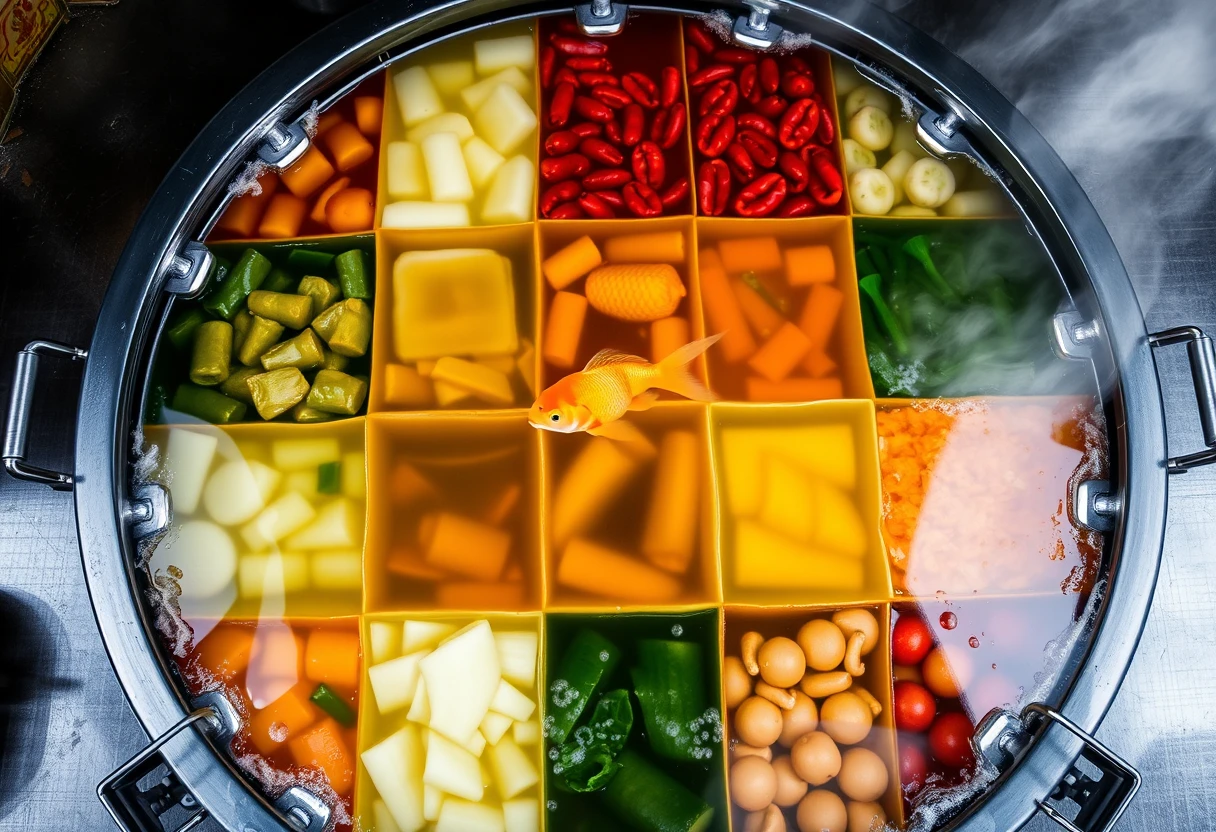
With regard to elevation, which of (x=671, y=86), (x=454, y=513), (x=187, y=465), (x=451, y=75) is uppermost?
(x=451, y=75)

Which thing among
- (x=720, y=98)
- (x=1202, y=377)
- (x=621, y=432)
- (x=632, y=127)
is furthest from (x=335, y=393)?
(x=1202, y=377)

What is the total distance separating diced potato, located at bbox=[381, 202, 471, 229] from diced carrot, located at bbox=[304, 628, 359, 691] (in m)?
1.04

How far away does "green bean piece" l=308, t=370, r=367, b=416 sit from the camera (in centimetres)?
198

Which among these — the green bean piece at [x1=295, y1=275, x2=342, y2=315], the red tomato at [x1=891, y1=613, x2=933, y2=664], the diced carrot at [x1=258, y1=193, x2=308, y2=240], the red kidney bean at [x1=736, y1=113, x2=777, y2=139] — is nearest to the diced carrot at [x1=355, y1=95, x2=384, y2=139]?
the diced carrot at [x1=258, y1=193, x2=308, y2=240]

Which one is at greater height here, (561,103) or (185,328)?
(561,103)

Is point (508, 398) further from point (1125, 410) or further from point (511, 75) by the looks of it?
point (1125, 410)

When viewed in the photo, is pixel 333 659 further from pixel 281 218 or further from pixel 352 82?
pixel 352 82

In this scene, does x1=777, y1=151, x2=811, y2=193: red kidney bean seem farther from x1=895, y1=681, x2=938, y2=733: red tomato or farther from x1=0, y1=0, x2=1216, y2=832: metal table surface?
A: x1=895, y1=681, x2=938, y2=733: red tomato

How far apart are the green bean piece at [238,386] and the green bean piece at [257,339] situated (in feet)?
0.10

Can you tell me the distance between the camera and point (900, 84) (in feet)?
6.75

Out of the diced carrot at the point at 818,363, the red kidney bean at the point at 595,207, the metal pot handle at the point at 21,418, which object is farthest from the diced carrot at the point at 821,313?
the metal pot handle at the point at 21,418

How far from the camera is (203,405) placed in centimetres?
198

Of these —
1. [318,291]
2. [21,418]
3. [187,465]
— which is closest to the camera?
[21,418]

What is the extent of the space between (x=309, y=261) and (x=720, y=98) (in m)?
1.17
